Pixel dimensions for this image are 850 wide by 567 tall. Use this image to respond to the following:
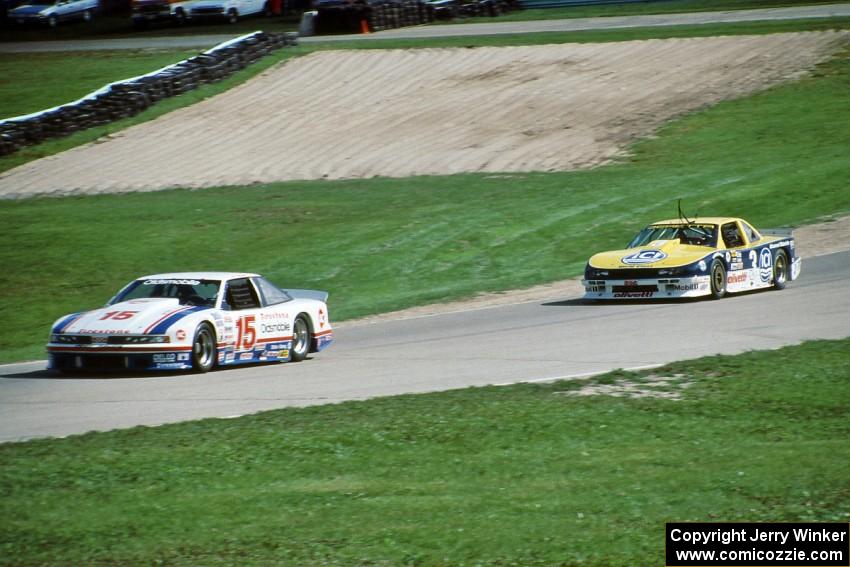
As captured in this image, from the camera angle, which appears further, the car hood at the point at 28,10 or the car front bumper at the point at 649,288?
the car hood at the point at 28,10

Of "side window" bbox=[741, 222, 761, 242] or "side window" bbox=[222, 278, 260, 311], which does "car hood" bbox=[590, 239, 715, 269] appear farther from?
"side window" bbox=[222, 278, 260, 311]

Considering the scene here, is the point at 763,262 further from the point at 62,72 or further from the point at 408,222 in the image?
the point at 62,72

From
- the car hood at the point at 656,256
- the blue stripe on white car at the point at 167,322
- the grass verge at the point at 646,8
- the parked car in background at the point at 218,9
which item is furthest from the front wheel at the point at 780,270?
the parked car in background at the point at 218,9

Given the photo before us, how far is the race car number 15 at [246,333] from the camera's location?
48.4 ft

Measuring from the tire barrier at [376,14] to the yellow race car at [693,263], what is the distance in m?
31.3

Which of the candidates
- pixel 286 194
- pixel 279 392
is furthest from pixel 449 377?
pixel 286 194

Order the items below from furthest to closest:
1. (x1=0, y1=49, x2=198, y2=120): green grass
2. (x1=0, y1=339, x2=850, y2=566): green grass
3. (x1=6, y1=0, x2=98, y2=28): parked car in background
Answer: (x1=6, y1=0, x2=98, y2=28): parked car in background < (x1=0, y1=49, x2=198, y2=120): green grass < (x1=0, y1=339, x2=850, y2=566): green grass

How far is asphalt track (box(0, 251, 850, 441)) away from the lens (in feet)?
39.1

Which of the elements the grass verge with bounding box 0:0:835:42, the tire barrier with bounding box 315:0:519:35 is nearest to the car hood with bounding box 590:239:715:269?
the tire barrier with bounding box 315:0:519:35

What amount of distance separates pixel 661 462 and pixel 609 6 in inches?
1878

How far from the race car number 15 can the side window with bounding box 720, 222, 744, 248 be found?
8.04 meters

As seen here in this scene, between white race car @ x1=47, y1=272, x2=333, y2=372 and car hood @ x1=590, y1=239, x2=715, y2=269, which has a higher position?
white race car @ x1=47, y1=272, x2=333, y2=372

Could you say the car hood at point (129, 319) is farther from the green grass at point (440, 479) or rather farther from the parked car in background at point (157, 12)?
the parked car in background at point (157, 12)

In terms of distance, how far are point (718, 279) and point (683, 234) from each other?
1.02 metres
